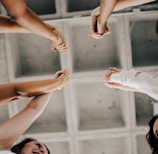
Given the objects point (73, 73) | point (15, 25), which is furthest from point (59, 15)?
point (15, 25)

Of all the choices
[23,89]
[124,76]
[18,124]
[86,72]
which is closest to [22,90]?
[23,89]

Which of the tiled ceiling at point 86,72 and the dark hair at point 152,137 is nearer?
the dark hair at point 152,137

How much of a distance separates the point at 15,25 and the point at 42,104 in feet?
1.27

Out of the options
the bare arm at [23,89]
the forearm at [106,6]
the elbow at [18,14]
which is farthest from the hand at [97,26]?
the elbow at [18,14]

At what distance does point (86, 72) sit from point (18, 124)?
3.30 feet

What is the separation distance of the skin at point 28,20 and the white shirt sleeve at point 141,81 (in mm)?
363

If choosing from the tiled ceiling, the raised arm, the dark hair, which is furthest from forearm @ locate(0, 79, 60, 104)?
the tiled ceiling

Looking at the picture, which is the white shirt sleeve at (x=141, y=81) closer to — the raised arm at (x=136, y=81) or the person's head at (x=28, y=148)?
the raised arm at (x=136, y=81)

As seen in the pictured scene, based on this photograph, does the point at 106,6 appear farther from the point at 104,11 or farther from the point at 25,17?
the point at 25,17

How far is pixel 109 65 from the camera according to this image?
253 centimetres

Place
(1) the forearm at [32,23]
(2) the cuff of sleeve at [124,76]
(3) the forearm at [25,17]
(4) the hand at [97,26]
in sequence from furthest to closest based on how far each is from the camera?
(4) the hand at [97,26] → (2) the cuff of sleeve at [124,76] → (1) the forearm at [32,23] → (3) the forearm at [25,17]

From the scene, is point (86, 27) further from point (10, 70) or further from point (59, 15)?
point (10, 70)

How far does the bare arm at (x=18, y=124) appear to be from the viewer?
1.47 meters

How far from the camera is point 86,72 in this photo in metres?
2.41
